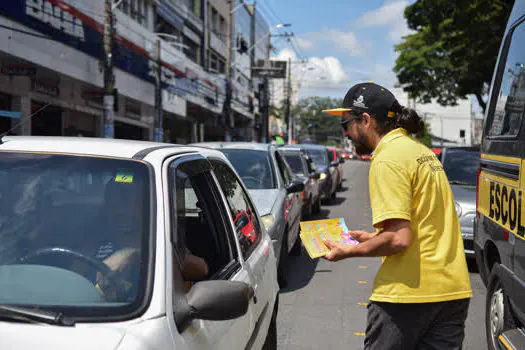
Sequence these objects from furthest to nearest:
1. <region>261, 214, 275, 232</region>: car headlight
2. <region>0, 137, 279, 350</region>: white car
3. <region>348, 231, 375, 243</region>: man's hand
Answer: <region>261, 214, 275, 232</region>: car headlight → <region>348, 231, 375, 243</region>: man's hand → <region>0, 137, 279, 350</region>: white car

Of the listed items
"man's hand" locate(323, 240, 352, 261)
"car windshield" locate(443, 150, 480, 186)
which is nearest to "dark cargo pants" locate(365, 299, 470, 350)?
"man's hand" locate(323, 240, 352, 261)

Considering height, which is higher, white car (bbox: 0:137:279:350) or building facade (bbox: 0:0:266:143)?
building facade (bbox: 0:0:266:143)

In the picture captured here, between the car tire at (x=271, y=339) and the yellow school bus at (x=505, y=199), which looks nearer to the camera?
the yellow school bus at (x=505, y=199)

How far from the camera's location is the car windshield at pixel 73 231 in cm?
217

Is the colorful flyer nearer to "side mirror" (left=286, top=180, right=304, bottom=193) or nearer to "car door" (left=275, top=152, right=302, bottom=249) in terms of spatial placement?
"car door" (left=275, top=152, right=302, bottom=249)

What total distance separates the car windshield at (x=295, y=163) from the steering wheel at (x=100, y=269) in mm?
11403

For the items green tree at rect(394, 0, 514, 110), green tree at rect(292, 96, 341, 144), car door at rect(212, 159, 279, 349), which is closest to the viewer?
car door at rect(212, 159, 279, 349)

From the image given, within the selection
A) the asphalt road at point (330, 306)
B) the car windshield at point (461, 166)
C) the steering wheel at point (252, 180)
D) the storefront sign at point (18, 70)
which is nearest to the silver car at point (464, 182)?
the car windshield at point (461, 166)

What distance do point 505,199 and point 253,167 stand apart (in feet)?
15.5

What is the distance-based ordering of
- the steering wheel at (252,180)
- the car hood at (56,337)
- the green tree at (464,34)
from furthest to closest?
the green tree at (464,34)
the steering wheel at (252,180)
the car hood at (56,337)

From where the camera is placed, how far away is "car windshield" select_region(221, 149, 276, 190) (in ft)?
26.6

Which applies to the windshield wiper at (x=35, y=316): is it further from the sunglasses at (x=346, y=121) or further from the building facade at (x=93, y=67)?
the building facade at (x=93, y=67)

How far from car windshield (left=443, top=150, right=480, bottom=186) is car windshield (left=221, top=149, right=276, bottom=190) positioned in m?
2.92

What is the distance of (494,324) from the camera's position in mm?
4277
